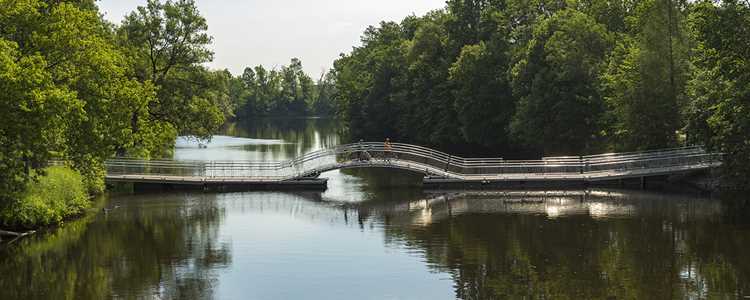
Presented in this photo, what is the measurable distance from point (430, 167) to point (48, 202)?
74.6 ft

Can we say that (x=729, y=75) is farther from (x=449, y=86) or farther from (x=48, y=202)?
(x=449, y=86)

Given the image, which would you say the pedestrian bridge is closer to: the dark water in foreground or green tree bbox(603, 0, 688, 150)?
green tree bbox(603, 0, 688, 150)

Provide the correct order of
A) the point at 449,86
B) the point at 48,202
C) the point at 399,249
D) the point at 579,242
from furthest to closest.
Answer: the point at 449,86 → the point at 48,202 → the point at 579,242 → the point at 399,249

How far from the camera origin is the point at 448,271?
89.0 ft

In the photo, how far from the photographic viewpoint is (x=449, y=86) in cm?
8319

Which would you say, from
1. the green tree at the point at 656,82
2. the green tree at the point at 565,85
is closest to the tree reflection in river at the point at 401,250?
the green tree at the point at 656,82

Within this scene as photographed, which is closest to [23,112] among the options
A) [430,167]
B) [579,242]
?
[579,242]

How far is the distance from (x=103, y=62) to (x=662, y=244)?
24400mm

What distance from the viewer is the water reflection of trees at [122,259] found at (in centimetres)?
2530

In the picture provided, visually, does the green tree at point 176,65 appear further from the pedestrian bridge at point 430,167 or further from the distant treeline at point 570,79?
the distant treeline at point 570,79

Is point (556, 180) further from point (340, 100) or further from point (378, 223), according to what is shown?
point (340, 100)

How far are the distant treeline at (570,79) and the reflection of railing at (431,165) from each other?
2.25 meters

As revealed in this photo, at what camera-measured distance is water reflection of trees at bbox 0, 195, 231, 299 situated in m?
25.3

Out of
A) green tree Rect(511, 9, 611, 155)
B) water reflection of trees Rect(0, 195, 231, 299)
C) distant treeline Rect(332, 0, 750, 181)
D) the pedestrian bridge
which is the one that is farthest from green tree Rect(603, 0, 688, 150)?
water reflection of trees Rect(0, 195, 231, 299)
